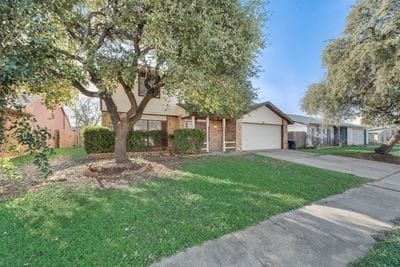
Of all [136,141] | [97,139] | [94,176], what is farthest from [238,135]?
[94,176]

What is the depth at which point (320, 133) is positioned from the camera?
92.9 ft

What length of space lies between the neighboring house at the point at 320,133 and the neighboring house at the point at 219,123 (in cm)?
436

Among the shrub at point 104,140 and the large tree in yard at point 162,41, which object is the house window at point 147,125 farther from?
the large tree in yard at point 162,41

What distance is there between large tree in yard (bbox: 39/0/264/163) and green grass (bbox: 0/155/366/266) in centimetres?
311

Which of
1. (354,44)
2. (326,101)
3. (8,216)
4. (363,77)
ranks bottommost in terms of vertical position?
(8,216)

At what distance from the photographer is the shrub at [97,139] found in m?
13.1

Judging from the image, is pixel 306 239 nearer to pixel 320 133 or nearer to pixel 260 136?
pixel 260 136

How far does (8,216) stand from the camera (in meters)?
5.01

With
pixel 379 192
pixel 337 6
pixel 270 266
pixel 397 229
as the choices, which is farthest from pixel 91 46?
pixel 337 6

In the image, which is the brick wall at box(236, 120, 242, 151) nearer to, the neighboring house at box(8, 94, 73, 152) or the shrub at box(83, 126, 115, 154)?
the shrub at box(83, 126, 115, 154)

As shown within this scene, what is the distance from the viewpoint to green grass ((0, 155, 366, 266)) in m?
3.81

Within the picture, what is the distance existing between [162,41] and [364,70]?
12424mm

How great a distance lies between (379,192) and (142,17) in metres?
9.12

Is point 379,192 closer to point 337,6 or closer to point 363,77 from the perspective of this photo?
point 363,77
